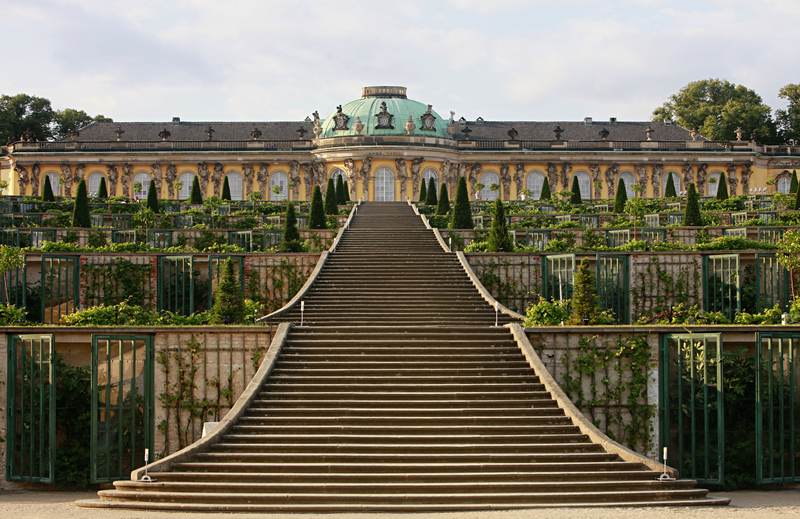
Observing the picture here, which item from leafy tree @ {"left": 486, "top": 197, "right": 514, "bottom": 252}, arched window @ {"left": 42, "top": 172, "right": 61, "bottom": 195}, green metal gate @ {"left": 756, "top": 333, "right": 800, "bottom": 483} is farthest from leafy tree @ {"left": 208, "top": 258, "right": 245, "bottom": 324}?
arched window @ {"left": 42, "top": 172, "right": 61, "bottom": 195}

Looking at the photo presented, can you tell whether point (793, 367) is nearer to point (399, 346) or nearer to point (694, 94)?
point (399, 346)

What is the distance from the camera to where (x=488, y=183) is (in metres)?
59.4

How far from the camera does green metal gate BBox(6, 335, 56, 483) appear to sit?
16344mm

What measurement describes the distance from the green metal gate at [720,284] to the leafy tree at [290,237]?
481 inches

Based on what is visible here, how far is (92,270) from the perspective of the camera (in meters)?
23.1

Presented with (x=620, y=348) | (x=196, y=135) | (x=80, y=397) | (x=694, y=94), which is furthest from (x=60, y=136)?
(x=620, y=348)

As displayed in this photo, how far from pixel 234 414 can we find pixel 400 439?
2925 mm

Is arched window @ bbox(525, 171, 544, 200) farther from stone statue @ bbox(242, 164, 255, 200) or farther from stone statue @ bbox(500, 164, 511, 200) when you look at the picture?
stone statue @ bbox(242, 164, 255, 200)

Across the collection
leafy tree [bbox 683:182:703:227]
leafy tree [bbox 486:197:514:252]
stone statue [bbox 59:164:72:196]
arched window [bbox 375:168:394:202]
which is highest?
stone statue [bbox 59:164:72:196]

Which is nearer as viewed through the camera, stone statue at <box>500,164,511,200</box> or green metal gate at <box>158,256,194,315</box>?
green metal gate at <box>158,256,194,315</box>

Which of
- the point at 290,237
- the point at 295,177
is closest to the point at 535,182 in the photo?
the point at 295,177

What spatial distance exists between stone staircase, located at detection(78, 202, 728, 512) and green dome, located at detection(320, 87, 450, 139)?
38372 millimetres

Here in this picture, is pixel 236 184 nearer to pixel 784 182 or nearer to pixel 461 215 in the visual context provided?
pixel 461 215

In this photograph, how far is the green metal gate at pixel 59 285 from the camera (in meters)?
22.2
